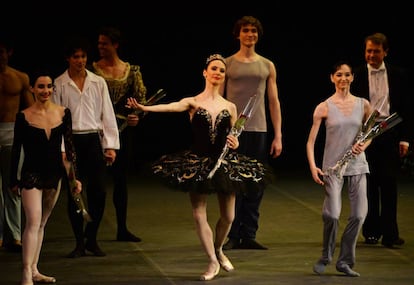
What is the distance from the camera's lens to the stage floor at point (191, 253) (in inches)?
279

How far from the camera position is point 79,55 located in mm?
7699

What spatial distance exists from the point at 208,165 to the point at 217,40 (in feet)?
22.0

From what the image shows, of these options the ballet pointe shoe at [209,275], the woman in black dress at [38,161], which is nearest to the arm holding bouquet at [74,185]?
the woman in black dress at [38,161]

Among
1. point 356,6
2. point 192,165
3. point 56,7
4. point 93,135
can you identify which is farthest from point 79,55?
point 356,6

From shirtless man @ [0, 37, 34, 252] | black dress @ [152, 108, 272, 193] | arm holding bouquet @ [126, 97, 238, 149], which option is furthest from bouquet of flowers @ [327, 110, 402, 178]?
shirtless man @ [0, 37, 34, 252]

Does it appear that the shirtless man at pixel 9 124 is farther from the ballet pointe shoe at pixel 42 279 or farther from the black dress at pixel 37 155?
the black dress at pixel 37 155

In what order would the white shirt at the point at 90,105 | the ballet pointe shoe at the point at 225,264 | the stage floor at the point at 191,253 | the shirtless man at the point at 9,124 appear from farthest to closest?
the shirtless man at the point at 9,124 → the white shirt at the point at 90,105 → the ballet pointe shoe at the point at 225,264 → the stage floor at the point at 191,253

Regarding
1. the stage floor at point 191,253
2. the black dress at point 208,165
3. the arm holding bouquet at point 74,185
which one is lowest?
the stage floor at point 191,253

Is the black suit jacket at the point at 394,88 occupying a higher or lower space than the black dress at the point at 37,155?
higher

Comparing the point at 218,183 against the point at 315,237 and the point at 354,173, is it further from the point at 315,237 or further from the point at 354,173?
the point at 315,237

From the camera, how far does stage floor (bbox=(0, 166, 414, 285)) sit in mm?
7098

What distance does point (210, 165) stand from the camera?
707cm

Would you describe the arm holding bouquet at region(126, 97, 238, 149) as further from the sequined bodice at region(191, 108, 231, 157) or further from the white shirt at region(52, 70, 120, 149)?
the white shirt at region(52, 70, 120, 149)

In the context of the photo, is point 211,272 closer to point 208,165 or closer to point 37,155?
point 208,165
